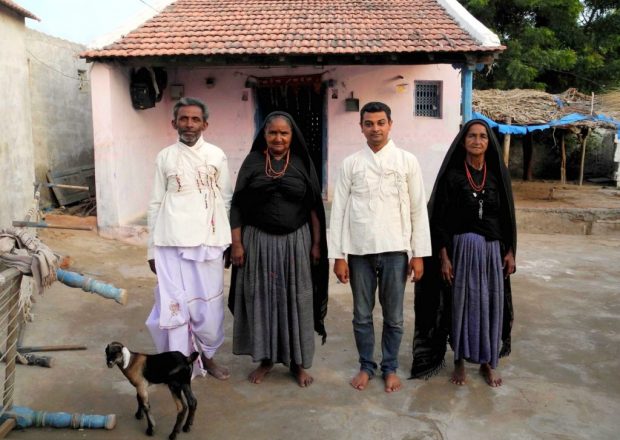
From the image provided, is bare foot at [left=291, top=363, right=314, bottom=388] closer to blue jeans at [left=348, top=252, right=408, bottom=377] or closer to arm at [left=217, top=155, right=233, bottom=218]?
blue jeans at [left=348, top=252, right=408, bottom=377]

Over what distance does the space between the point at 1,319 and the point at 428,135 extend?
27.7 feet

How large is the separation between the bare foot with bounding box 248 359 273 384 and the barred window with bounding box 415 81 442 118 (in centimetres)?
748

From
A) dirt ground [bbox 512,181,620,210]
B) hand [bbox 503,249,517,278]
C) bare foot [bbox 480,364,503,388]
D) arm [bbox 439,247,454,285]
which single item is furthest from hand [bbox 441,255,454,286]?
dirt ground [bbox 512,181,620,210]

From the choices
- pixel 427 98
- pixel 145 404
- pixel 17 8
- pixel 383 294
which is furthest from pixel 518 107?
pixel 145 404

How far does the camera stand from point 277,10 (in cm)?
1084

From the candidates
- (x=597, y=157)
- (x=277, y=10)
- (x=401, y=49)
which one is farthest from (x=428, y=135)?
(x=597, y=157)

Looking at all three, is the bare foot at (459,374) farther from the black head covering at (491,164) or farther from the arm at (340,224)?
the arm at (340,224)

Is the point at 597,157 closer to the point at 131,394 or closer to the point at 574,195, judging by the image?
the point at 574,195

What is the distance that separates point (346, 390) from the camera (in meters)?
3.80

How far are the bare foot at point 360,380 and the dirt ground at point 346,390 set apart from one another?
0.15 ft

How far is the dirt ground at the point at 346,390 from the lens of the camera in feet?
10.8

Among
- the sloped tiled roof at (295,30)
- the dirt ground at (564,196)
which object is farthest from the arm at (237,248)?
the dirt ground at (564,196)

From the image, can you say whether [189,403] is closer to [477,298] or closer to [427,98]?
[477,298]

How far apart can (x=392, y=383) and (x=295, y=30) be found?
7.25 meters
